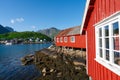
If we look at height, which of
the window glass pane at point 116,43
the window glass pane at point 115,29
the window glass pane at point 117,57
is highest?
the window glass pane at point 115,29

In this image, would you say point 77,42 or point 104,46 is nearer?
point 104,46

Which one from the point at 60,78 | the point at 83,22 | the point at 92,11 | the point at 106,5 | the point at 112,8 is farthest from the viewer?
the point at 60,78

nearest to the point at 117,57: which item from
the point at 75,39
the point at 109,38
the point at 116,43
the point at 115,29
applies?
the point at 116,43

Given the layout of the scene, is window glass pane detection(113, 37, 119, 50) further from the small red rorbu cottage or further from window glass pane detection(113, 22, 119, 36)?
window glass pane detection(113, 22, 119, 36)

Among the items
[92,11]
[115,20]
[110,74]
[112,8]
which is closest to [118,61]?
[110,74]

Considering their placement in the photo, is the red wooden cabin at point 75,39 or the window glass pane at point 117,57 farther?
the red wooden cabin at point 75,39

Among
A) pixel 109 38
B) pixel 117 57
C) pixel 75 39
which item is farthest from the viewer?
pixel 75 39

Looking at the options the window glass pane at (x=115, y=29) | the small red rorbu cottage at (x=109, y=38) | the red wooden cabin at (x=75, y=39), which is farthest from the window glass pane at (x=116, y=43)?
the red wooden cabin at (x=75, y=39)

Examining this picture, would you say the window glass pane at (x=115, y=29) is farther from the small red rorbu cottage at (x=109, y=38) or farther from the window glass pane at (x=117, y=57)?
the window glass pane at (x=117, y=57)

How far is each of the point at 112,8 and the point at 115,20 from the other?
0.70 m

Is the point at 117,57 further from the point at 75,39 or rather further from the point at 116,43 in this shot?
the point at 75,39

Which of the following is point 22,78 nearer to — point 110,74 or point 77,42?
point 77,42

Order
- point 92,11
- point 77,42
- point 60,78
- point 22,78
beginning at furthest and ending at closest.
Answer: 1. point 77,42
2. point 22,78
3. point 60,78
4. point 92,11

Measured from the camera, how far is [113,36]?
7.06 metres
